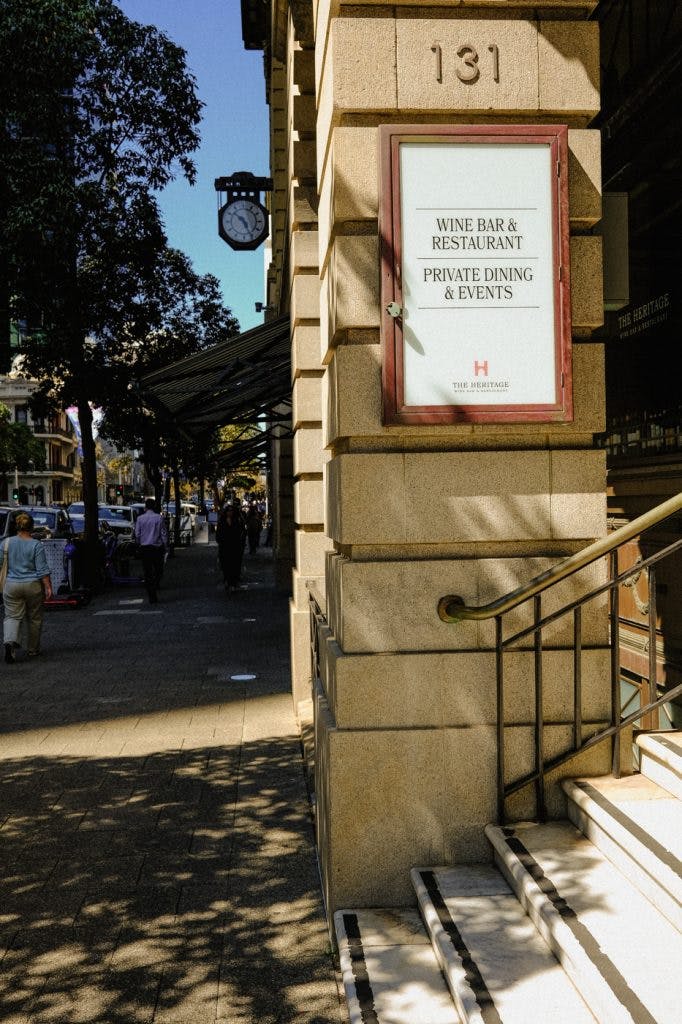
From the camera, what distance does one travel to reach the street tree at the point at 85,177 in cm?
1983

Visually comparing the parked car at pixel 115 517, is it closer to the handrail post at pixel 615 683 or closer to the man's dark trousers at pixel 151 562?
the man's dark trousers at pixel 151 562

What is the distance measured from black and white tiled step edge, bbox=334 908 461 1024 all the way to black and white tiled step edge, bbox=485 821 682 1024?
0.46m

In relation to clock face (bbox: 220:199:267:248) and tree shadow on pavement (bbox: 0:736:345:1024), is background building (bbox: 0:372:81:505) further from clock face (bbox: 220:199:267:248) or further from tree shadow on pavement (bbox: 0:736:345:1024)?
tree shadow on pavement (bbox: 0:736:345:1024)

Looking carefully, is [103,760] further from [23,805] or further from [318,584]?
[318,584]

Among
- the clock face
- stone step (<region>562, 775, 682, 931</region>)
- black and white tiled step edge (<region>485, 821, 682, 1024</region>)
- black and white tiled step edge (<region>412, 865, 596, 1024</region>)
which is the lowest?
black and white tiled step edge (<region>412, 865, 596, 1024</region>)

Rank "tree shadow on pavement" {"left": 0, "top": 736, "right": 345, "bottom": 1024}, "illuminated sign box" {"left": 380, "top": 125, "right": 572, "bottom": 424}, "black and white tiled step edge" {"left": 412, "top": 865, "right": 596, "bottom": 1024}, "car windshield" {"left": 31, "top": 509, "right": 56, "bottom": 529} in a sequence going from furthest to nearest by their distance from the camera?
"car windshield" {"left": 31, "top": 509, "right": 56, "bottom": 529} → "illuminated sign box" {"left": 380, "top": 125, "right": 572, "bottom": 424} → "tree shadow on pavement" {"left": 0, "top": 736, "right": 345, "bottom": 1024} → "black and white tiled step edge" {"left": 412, "top": 865, "right": 596, "bottom": 1024}

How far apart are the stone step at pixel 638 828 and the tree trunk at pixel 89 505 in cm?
1840

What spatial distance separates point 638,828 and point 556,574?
43.9 inches

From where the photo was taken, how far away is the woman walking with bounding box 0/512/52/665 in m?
12.9

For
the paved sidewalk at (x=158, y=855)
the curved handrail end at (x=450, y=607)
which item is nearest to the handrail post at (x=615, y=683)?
the curved handrail end at (x=450, y=607)

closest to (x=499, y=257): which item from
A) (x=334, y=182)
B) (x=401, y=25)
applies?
(x=334, y=182)

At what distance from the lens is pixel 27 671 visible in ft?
40.9

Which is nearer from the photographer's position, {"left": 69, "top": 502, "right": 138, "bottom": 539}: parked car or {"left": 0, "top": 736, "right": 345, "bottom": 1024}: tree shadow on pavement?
{"left": 0, "top": 736, "right": 345, "bottom": 1024}: tree shadow on pavement

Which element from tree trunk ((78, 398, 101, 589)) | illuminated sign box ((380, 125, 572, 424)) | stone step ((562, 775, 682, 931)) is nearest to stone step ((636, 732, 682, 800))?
stone step ((562, 775, 682, 931))
